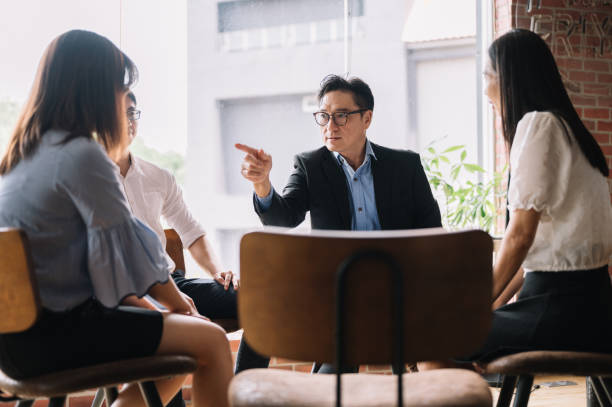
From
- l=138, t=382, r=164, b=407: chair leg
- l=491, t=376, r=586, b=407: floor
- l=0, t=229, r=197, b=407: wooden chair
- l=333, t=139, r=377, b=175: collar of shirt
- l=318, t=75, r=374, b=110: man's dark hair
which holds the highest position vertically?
l=318, t=75, r=374, b=110: man's dark hair

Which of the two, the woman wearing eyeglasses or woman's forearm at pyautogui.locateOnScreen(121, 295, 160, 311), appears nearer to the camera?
the woman wearing eyeglasses

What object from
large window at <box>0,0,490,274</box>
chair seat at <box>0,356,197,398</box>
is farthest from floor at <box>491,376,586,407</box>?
chair seat at <box>0,356,197,398</box>

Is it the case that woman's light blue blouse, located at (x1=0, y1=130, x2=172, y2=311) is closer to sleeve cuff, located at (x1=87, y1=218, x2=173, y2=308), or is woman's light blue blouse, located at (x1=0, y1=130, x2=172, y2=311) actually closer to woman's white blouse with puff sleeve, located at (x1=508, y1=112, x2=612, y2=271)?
sleeve cuff, located at (x1=87, y1=218, x2=173, y2=308)

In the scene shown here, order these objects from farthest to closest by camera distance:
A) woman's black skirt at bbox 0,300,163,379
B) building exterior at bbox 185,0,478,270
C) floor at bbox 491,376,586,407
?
building exterior at bbox 185,0,478,270 < floor at bbox 491,376,586,407 < woman's black skirt at bbox 0,300,163,379

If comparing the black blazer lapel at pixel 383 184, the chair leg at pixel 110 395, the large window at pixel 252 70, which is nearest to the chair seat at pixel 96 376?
the chair leg at pixel 110 395

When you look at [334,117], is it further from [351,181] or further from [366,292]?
[366,292]

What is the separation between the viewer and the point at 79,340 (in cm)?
116

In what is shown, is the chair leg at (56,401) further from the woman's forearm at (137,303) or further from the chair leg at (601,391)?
the chair leg at (601,391)

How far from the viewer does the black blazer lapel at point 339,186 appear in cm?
213

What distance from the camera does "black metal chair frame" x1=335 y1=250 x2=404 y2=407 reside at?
91cm

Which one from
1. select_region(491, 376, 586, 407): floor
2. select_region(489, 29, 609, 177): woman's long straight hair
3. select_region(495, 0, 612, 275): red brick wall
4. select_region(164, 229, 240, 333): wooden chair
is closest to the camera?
select_region(489, 29, 609, 177): woman's long straight hair

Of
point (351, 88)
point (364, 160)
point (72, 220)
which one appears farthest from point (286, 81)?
point (72, 220)

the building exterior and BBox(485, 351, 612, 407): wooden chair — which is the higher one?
the building exterior

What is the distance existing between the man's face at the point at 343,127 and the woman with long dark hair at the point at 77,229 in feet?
3.62
